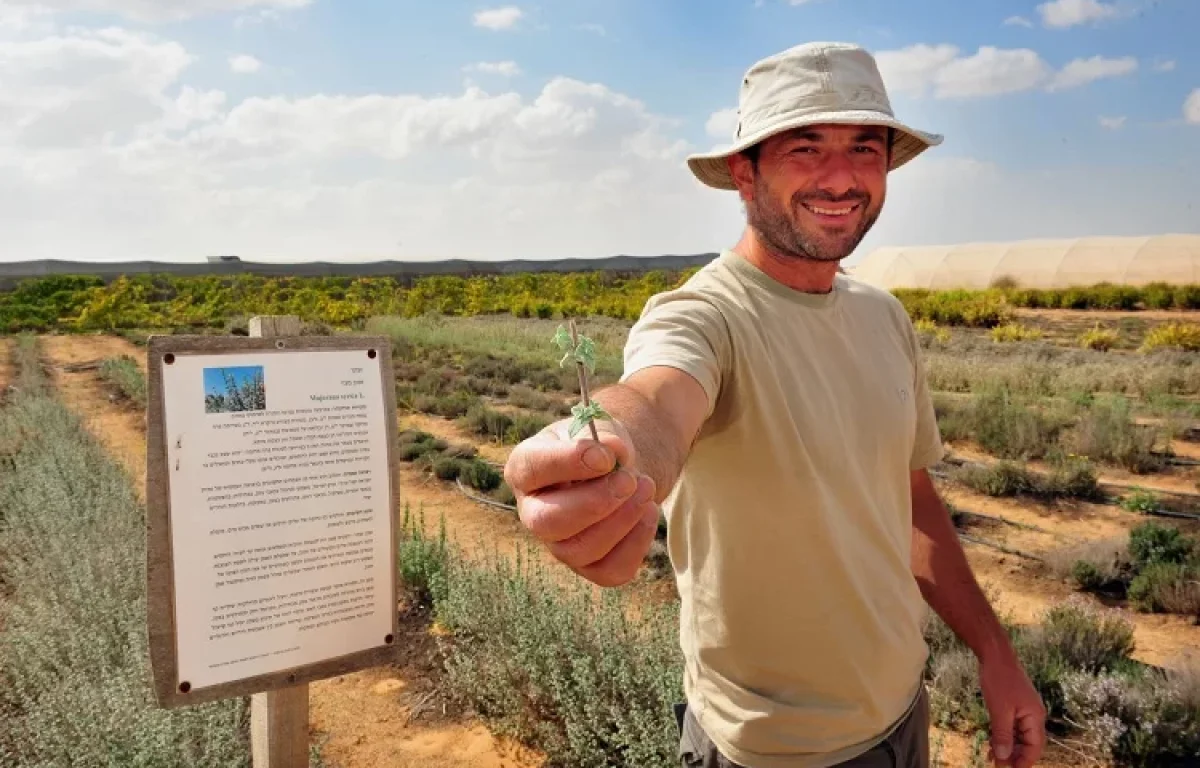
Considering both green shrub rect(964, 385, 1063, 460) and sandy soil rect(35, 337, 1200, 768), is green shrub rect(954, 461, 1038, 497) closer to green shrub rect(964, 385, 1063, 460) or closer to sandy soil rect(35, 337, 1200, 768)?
sandy soil rect(35, 337, 1200, 768)

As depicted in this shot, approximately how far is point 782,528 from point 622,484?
2.67 ft

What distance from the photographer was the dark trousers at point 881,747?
Answer: 66.0 inches

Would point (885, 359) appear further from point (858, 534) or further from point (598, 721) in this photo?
point (598, 721)

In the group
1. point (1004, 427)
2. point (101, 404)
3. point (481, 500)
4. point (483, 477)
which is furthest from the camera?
point (101, 404)

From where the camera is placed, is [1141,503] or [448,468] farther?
[448,468]

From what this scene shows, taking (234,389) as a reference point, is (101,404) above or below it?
below

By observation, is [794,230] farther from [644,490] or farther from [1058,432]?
[1058,432]

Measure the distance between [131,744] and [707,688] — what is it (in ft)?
7.48

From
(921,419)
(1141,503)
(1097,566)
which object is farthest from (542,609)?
(1141,503)

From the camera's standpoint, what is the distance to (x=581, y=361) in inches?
29.0

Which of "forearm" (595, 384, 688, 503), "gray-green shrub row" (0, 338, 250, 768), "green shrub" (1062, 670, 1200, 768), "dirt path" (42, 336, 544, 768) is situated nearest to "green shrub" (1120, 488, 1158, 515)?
"green shrub" (1062, 670, 1200, 768)

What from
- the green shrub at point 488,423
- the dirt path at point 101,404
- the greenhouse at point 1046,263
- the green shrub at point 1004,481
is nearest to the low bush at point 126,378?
the dirt path at point 101,404

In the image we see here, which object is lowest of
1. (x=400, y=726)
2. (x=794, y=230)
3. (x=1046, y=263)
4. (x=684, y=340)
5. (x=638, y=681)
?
(x=400, y=726)

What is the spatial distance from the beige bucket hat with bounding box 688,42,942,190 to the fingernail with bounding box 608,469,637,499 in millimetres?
1067
